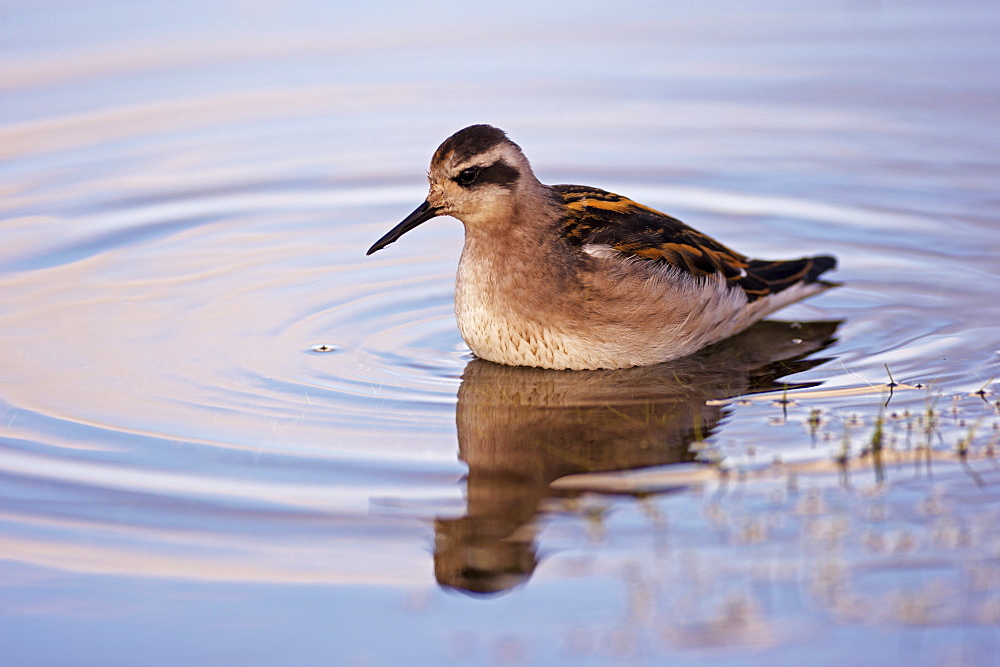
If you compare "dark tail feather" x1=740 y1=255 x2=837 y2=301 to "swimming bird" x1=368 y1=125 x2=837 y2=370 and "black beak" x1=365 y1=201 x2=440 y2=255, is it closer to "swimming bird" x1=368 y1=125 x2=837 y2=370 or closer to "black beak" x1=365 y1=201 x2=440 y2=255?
"swimming bird" x1=368 y1=125 x2=837 y2=370

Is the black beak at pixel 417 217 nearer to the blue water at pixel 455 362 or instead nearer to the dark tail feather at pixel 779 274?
the blue water at pixel 455 362

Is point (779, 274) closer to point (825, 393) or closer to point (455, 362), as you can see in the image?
point (825, 393)

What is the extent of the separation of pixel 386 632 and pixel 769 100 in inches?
384

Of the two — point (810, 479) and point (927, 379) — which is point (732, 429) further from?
point (927, 379)

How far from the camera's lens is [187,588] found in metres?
5.58

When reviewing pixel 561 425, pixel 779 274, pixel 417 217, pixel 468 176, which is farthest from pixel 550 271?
pixel 779 274

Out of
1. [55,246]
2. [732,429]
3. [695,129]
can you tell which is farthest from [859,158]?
[55,246]

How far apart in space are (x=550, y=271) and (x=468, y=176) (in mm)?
814

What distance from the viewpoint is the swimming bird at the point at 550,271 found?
27.0ft

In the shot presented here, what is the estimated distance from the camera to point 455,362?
27.9ft

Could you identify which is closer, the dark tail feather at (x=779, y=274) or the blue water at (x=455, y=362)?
the blue water at (x=455, y=362)

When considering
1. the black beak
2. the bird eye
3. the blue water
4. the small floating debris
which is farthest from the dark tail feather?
the black beak

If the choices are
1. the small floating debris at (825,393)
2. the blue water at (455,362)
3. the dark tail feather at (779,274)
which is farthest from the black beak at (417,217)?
the dark tail feather at (779,274)

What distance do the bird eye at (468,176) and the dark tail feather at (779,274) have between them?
2.18 meters
